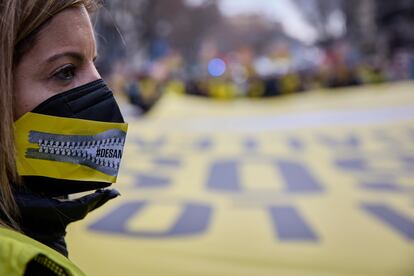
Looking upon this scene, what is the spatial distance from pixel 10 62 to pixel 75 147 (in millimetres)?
249

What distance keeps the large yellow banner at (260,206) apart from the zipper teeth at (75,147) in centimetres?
229

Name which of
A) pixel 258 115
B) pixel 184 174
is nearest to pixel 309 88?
pixel 258 115

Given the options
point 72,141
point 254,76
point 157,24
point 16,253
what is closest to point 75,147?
point 72,141

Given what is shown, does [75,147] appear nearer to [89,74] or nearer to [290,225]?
[89,74]

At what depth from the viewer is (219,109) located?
1405 cm

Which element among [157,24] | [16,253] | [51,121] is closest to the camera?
[16,253]

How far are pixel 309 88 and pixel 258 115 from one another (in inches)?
520

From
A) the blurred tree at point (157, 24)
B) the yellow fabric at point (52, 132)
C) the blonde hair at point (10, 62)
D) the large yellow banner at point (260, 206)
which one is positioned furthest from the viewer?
the blurred tree at point (157, 24)

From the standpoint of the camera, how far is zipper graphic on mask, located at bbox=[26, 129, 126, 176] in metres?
1.22

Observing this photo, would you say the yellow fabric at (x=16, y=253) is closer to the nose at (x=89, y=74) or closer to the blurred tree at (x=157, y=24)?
the nose at (x=89, y=74)

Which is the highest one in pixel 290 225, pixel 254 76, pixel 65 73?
pixel 254 76

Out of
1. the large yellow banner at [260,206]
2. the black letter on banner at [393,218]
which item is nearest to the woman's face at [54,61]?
the large yellow banner at [260,206]

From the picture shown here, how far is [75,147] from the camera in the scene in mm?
1246

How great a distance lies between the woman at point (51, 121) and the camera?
1116 mm
